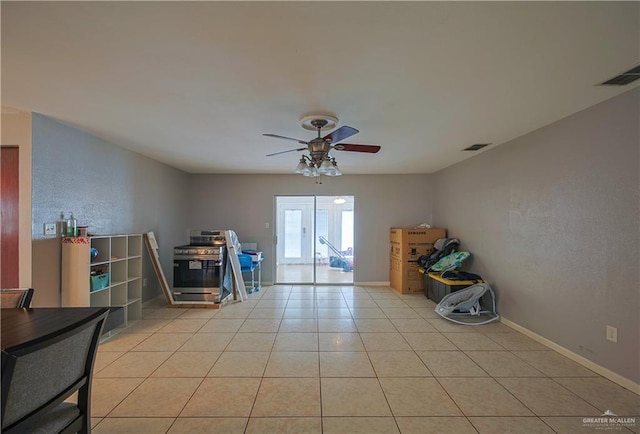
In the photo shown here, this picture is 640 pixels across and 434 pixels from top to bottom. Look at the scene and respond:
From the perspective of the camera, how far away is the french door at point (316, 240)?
712 centimetres

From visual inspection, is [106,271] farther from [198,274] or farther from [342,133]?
[342,133]

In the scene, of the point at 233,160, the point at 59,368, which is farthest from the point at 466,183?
the point at 59,368

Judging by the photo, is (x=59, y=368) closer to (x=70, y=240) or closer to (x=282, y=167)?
(x=70, y=240)

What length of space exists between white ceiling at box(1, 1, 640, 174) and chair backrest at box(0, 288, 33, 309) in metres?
1.45

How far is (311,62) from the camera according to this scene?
183 centimetres

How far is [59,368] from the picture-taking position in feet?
3.62

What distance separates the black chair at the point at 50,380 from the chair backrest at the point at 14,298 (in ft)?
2.59

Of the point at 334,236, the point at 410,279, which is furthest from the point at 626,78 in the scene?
the point at 334,236

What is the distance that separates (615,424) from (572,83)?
2.44 meters

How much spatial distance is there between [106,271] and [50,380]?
284 cm

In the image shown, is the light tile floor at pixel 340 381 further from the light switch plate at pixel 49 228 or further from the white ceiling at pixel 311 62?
the white ceiling at pixel 311 62

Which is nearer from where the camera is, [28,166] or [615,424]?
[615,424]

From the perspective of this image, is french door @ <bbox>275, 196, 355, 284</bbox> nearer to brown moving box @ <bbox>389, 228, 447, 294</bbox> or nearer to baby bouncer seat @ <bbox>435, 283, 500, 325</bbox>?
brown moving box @ <bbox>389, 228, 447, 294</bbox>

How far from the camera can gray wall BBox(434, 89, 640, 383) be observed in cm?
232
